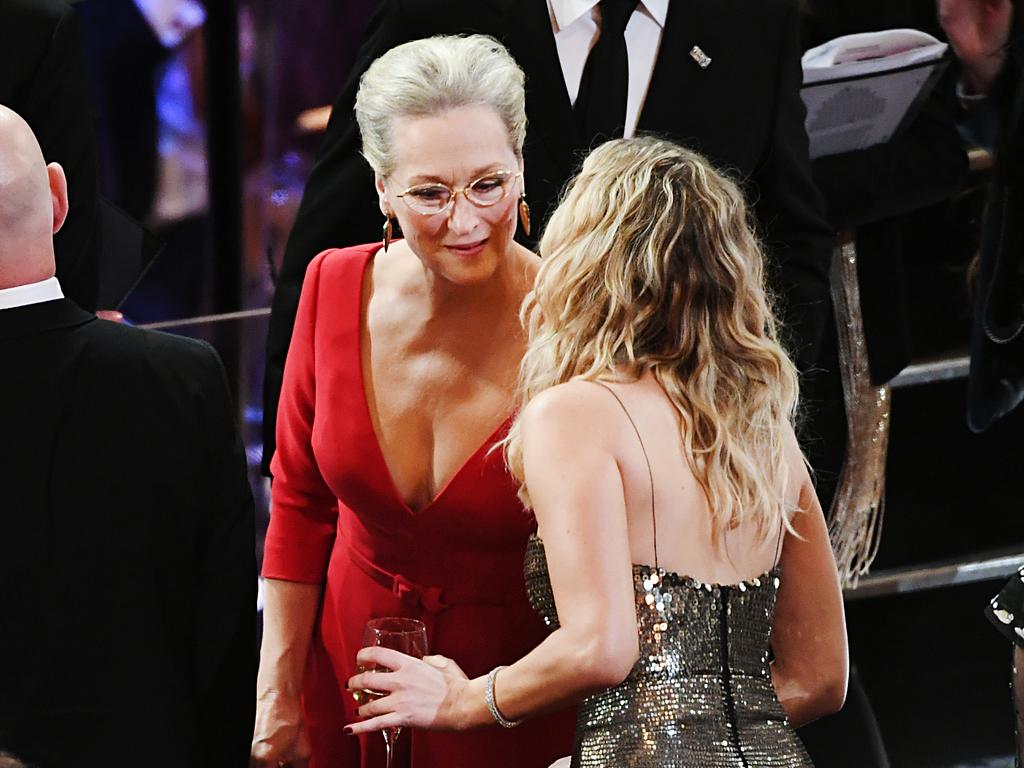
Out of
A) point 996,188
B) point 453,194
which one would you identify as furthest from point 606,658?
point 996,188

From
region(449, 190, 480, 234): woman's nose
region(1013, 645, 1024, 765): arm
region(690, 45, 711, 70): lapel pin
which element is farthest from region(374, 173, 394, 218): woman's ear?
region(1013, 645, 1024, 765): arm

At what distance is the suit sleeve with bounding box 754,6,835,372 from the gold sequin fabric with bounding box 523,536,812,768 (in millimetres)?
1127

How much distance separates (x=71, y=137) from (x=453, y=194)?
1209 millimetres

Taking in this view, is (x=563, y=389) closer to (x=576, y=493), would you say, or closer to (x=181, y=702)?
(x=576, y=493)

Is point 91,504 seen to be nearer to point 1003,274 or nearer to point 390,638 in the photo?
point 390,638

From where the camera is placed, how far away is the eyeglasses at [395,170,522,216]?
7.89 feet

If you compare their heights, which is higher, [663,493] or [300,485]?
[663,493]

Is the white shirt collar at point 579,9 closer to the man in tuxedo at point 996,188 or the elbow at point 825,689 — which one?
the man in tuxedo at point 996,188

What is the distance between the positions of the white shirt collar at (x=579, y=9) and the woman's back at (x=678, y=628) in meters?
1.18

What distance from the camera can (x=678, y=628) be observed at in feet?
7.11

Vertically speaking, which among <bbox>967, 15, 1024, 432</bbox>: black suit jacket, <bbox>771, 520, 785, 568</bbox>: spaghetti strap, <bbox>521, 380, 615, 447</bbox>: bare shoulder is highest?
<bbox>521, 380, 615, 447</bbox>: bare shoulder

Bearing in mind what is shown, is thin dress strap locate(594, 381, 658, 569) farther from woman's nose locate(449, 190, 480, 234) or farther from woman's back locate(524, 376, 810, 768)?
woman's nose locate(449, 190, 480, 234)

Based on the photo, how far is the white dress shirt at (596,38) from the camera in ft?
10.3

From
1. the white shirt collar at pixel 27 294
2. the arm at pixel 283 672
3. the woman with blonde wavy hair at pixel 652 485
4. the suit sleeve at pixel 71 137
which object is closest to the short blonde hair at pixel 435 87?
the woman with blonde wavy hair at pixel 652 485
